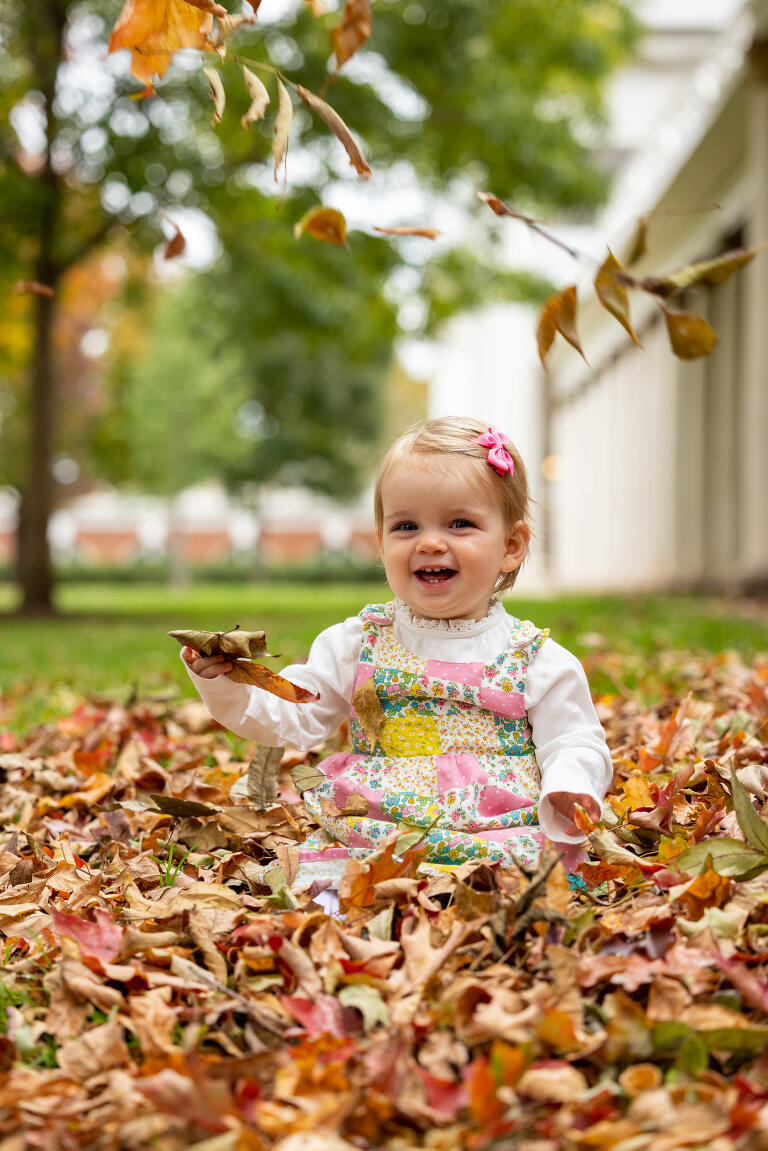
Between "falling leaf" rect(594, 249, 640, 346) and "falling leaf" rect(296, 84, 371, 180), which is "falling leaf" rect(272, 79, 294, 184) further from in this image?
"falling leaf" rect(594, 249, 640, 346)

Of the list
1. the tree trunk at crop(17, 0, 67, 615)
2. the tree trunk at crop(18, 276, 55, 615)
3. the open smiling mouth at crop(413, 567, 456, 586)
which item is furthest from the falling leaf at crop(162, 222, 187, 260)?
the tree trunk at crop(18, 276, 55, 615)

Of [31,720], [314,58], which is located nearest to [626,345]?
[314,58]

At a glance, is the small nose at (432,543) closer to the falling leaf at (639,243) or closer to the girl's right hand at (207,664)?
the girl's right hand at (207,664)

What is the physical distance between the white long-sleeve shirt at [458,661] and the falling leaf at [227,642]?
3.2 inches

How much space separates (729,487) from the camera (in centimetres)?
1575

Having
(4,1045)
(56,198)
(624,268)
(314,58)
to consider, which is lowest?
(4,1045)

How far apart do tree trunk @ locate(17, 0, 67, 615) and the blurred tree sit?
0.07 feet

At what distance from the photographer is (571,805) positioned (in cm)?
210

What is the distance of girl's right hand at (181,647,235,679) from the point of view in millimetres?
2115

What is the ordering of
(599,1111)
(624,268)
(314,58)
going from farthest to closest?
(314,58) → (624,268) → (599,1111)

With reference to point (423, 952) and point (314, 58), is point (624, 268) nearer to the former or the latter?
point (423, 952)

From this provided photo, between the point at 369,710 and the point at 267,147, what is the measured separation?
436 inches

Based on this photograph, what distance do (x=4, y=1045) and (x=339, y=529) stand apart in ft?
156

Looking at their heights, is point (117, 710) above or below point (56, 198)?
below
